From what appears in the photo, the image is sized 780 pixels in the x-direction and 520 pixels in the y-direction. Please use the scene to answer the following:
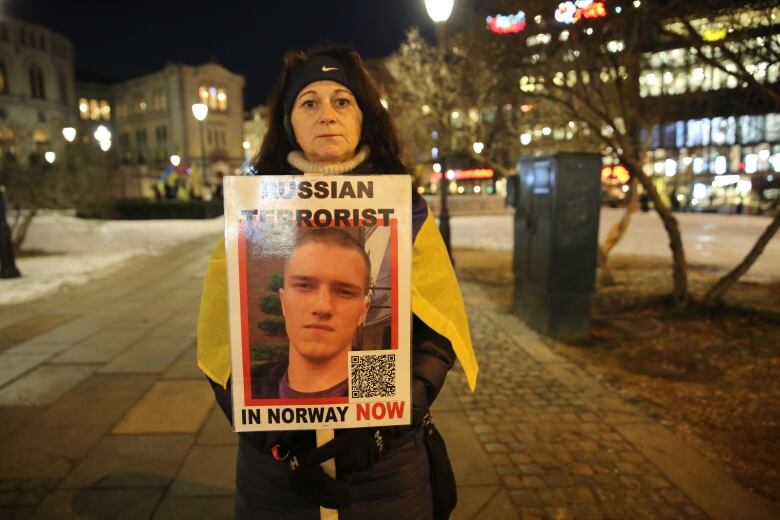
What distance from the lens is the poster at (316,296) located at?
1.36 meters

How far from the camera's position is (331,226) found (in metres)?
1.38

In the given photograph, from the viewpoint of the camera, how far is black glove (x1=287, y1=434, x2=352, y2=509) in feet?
4.87

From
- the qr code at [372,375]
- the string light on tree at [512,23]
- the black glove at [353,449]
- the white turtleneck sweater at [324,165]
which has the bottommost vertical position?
the black glove at [353,449]

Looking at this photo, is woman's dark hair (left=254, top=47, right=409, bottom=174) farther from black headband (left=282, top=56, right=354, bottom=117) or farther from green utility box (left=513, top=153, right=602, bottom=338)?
green utility box (left=513, top=153, right=602, bottom=338)

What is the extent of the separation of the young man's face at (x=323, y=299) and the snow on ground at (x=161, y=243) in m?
9.59

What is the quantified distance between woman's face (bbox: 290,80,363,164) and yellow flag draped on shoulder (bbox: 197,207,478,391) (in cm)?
34

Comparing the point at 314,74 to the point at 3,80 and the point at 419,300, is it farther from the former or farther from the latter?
the point at 3,80

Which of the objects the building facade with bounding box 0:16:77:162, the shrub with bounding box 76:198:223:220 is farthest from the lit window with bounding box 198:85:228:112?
the shrub with bounding box 76:198:223:220

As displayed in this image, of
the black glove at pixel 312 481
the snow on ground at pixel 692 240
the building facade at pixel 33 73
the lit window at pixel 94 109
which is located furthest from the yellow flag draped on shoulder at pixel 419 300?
the lit window at pixel 94 109

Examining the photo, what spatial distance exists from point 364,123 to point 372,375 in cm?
82

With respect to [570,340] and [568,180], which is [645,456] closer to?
[570,340]

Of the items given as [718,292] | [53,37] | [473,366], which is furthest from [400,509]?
[53,37]

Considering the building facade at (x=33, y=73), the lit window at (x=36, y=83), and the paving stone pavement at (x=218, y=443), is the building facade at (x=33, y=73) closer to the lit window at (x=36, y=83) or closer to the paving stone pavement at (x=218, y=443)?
the lit window at (x=36, y=83)

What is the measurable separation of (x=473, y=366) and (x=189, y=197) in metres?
33.1
